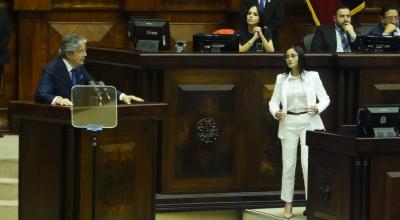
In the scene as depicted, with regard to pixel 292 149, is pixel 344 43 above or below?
above

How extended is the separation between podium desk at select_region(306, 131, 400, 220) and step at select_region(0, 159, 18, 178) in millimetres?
3370

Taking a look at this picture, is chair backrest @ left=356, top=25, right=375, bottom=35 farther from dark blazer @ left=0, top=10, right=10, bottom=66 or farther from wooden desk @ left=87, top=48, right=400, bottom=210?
dark blazer @ left=0, top=10, right=10, bottom=66

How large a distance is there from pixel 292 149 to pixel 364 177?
1362 mm

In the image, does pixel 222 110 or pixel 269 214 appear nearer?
pixel 269 214

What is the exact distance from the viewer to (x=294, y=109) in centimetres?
975

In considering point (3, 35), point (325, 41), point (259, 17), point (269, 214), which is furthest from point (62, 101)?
point (325, 41)

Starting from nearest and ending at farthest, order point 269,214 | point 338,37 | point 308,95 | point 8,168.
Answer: point 308,95 < point 269,214 < point 8,168 < point 338,37

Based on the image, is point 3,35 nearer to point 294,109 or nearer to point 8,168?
point 8,168

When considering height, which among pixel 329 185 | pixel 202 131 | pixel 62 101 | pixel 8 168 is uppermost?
pixel 62 101

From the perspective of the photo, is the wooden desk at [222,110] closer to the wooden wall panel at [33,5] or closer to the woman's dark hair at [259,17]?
the woman's dark hair at [259,17]

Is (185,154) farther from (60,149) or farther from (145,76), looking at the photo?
(60,149)

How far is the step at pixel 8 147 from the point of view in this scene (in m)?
11.0

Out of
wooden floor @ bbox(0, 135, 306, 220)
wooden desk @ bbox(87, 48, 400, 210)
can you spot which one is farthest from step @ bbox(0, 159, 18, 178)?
wooden desk @ bbox(87, 48, 400, 210)

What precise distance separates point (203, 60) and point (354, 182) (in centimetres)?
212
